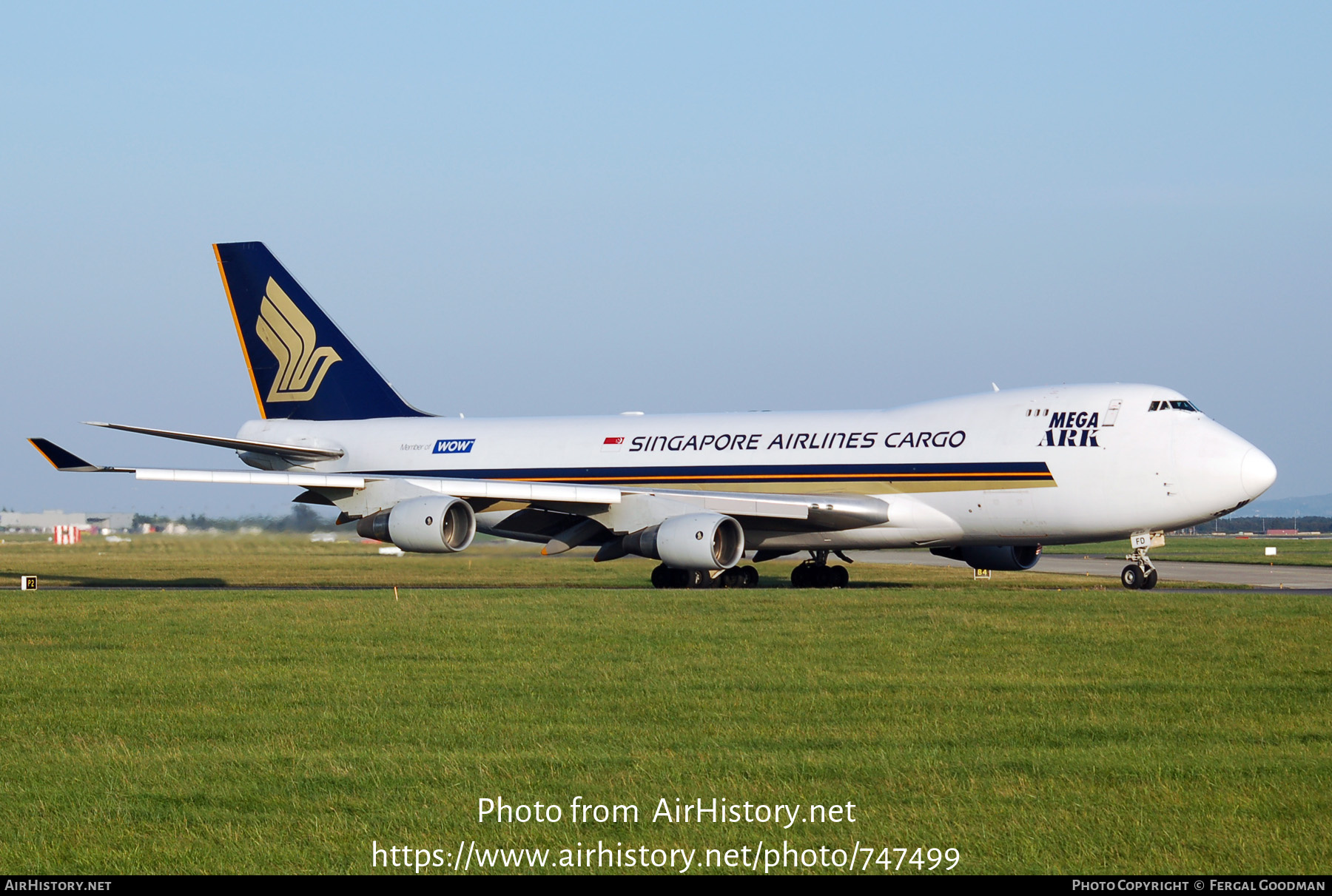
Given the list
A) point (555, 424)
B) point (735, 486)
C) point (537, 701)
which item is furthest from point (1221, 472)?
point (537, 701)

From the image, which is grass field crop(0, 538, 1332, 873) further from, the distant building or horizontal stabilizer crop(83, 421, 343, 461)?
the distant building

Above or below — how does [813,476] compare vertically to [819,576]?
above

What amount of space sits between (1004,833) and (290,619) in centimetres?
1599

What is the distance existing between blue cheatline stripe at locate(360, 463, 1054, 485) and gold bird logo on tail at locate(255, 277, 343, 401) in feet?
10.9

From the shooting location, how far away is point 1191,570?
46906 mm

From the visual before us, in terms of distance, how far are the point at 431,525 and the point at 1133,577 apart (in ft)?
48.8

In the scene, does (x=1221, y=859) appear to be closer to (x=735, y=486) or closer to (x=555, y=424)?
(x=735, y=486)

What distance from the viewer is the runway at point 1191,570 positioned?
128 ft

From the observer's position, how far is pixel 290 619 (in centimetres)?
2228

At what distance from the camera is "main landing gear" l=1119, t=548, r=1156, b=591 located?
1176 inches

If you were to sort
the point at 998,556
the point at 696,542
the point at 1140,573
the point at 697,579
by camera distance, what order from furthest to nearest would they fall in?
the point at 998,556
the point at 697,579
the point at 696,542
the point at 1140,573

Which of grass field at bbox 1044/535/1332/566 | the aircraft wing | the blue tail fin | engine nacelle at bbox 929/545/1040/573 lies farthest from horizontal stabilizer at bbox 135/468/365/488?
grass field at bbox 1044/535/1332/566

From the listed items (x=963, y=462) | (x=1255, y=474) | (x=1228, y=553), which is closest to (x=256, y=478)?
(x=963, y=462)

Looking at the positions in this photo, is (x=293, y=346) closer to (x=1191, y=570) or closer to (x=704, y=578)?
(x=704, y=578)
